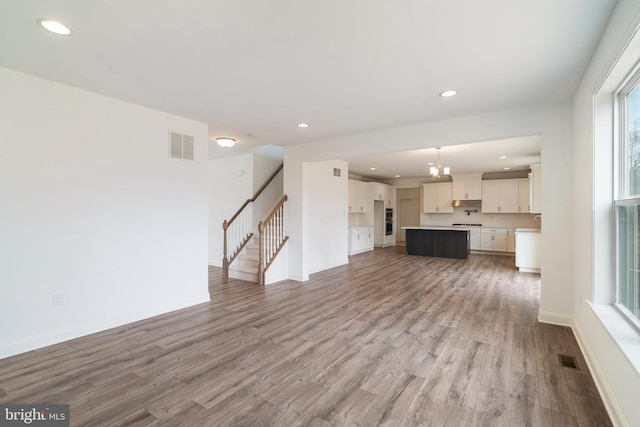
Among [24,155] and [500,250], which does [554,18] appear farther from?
[500,250]

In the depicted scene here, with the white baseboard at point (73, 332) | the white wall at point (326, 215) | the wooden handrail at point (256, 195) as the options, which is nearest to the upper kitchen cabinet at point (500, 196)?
the white wall at point (326, 215)

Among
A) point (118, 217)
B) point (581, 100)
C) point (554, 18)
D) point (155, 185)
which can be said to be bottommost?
point (118, 217)

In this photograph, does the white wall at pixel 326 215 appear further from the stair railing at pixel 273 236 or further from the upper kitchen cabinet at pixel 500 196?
the upper kitchen cabinet at pixel 500 196

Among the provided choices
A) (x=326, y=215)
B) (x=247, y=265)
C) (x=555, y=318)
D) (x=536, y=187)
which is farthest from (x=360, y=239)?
(x=555, y=318)

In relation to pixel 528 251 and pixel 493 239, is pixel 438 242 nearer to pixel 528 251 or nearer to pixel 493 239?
pixel 493 239

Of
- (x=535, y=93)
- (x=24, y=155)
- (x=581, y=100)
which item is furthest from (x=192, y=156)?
(x=581, y=100)

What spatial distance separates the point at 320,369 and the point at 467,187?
356 inches

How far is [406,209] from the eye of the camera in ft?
39.7

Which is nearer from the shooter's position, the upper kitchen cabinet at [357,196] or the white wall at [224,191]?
the white wall at [224,191]

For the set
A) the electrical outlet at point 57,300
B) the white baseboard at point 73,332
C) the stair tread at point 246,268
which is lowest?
the white baseboard at point 73,332

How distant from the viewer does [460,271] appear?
261 inches

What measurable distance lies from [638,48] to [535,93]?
5.05 feet

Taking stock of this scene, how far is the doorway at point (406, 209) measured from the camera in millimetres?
11820

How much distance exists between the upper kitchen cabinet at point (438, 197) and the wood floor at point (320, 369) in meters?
6.20
